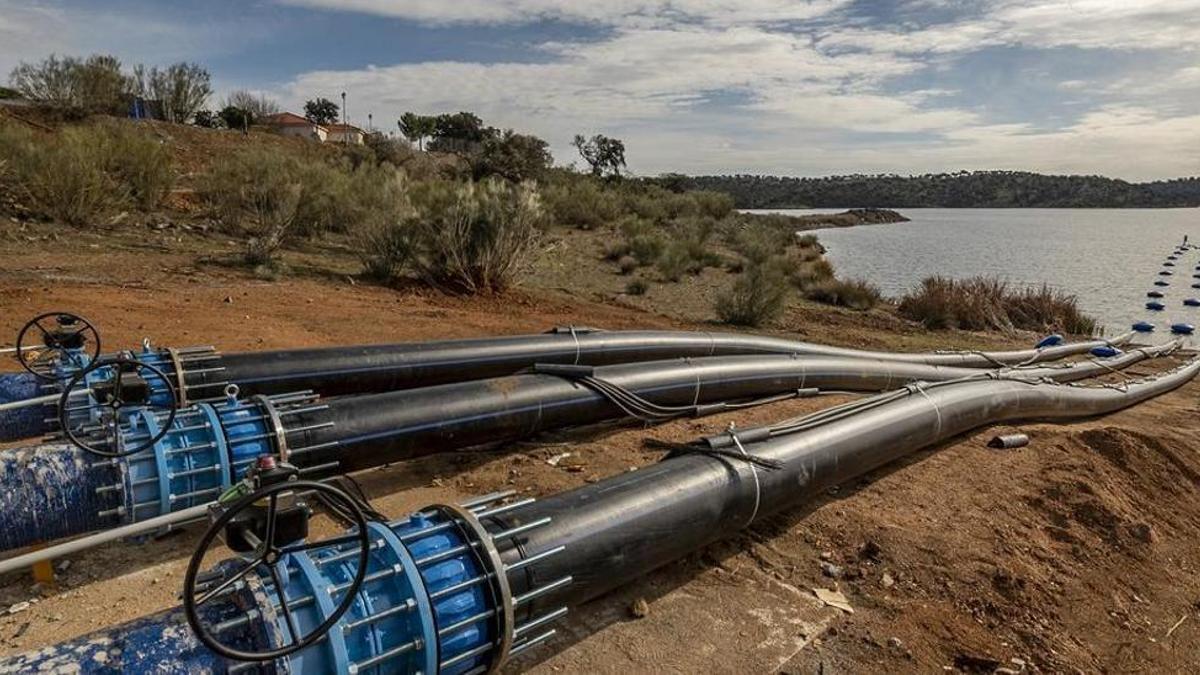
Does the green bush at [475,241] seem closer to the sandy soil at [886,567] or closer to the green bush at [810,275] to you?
the sandy soil at [886,567]

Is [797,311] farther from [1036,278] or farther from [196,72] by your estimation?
[196,72]

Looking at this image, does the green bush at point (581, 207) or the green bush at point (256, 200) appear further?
the green bush at point (581, 207)

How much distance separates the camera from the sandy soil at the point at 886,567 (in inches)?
130

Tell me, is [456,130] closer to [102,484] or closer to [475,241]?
[475,241]

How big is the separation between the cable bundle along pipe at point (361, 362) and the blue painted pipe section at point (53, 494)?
0.36 meters

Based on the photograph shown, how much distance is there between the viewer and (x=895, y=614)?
143 inches

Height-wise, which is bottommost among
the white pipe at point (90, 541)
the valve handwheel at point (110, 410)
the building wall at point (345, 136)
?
the white pipe at point (90, 541)

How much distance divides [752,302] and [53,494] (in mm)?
12506

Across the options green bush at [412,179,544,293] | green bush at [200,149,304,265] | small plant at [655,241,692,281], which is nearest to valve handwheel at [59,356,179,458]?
green bush at [412,179,544,293]

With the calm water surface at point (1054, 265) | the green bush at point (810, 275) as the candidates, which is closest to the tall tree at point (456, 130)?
the calm water surface at point (1054, 265)

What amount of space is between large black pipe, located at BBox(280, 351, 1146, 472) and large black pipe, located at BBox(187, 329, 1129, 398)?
71 centimetres

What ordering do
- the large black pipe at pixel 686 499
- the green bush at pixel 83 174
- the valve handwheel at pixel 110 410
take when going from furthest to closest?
the green bush at pixel 83 174
the valve handwheel at pixel 110 410
the large black pipe at pixel 686 499

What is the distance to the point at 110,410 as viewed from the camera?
351 centimetres

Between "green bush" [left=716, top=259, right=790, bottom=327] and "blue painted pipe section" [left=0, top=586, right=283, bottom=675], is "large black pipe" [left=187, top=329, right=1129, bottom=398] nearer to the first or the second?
"blue painted pipe section" [left=0, top=586, right=283, bottom=675]
